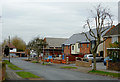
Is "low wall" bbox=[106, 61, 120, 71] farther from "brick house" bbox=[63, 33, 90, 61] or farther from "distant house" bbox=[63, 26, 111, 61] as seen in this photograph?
"brick house" bbox=[63, 33, 90, 61]

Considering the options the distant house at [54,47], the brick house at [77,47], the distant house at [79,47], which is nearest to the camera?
the distant house at [79,47]

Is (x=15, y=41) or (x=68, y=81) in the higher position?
(x=15, y=41)

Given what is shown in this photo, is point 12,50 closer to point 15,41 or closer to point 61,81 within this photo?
point 15,41

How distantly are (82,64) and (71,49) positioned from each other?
94.6 feet

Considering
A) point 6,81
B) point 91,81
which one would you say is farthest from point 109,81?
point 6,81

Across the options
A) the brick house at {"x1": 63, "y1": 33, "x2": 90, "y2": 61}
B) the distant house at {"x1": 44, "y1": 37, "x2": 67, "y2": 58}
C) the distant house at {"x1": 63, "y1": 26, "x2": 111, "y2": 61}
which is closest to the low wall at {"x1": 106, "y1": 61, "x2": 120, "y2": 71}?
the distant house at {"x1": 63, "y1": 26, "x2": 111, "y2": 61}

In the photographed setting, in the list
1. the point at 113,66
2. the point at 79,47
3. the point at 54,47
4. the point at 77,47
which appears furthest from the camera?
the point at 54,47

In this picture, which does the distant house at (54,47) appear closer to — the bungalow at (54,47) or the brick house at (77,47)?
the bungalow at (54,47)

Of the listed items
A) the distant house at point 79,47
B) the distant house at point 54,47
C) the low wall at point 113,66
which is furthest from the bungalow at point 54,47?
the low wall at point 113,66

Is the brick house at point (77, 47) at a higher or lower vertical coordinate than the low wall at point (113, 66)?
higher

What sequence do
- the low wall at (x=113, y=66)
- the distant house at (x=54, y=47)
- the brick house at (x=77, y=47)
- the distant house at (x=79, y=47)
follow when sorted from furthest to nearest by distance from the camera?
the distant house at (x=54, y=47), the brick house at (x=77, y=47), the distant house at (x=79, y=47), the low wall at (x=113, y=66)

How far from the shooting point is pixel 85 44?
54.4m

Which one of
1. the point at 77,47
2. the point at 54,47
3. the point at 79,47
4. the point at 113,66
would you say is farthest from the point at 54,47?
the point at 113,66

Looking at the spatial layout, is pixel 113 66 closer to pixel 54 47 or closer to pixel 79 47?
pixel 79 47
